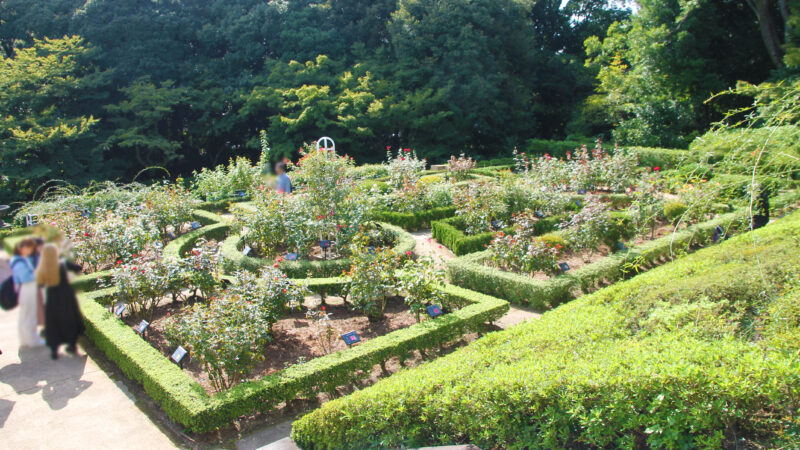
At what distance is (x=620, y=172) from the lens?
40.1ft

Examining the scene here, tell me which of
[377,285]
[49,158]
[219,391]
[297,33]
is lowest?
[219,391]

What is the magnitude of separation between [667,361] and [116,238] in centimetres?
781

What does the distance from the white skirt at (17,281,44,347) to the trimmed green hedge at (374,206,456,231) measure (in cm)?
1017

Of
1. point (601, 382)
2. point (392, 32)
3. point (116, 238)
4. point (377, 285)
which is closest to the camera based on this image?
point (601, 382)

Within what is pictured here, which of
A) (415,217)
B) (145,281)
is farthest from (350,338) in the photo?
(415,217)

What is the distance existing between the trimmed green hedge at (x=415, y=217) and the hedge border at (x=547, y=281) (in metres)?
2.93

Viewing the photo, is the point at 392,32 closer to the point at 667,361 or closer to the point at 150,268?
the point at 150,268

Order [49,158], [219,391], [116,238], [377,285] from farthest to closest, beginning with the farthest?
[49,158] < [116,238] < [377,285] < [219,391]

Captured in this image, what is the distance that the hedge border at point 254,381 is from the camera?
448cm

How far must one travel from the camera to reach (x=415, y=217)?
10945 mm

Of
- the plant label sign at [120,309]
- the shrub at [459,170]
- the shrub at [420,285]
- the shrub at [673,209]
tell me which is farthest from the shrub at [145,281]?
the shrub at [459,170]

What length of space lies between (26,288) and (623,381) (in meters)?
3.20

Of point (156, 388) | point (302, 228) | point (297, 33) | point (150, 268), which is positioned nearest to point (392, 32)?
point (297, 33)

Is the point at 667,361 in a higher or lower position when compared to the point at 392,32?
lower
